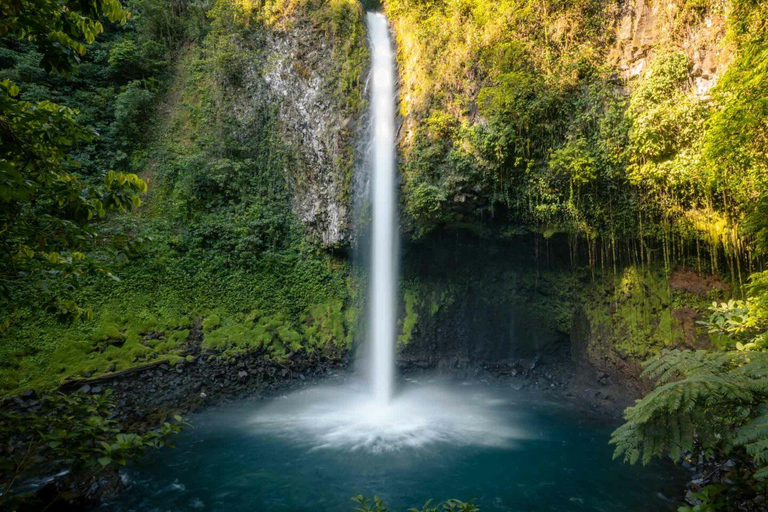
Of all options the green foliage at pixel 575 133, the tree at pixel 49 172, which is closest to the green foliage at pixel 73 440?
the tree at pixel 49 172

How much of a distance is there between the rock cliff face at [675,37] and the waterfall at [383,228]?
6.43 m

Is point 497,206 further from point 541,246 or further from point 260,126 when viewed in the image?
point 260,126

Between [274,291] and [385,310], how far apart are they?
3916 millimetres

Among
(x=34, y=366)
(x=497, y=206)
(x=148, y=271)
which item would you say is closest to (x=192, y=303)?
(x=148, y=271)

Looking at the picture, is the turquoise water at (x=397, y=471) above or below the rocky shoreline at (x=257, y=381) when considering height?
below

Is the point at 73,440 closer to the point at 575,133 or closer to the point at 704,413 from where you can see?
the point at 704,413

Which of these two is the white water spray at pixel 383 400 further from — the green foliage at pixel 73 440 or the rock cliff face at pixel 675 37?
the rock cliff face at pixel 675 37

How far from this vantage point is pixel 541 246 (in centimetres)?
1138

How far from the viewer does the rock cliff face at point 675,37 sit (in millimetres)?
7914

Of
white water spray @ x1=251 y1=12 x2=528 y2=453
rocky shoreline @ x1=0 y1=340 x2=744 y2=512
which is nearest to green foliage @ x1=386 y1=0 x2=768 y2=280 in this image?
white water spray @ x1=251 y1=12 x2=528 y2=453

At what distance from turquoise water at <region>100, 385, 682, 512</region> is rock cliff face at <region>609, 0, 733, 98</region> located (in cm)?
789

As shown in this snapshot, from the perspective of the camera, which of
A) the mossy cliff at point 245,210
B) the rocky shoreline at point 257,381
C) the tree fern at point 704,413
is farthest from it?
the mossy cliff at point 245,210

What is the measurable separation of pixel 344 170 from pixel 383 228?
8.32 feet

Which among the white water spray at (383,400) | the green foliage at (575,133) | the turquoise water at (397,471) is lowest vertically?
the turquoise water at (397,471)
